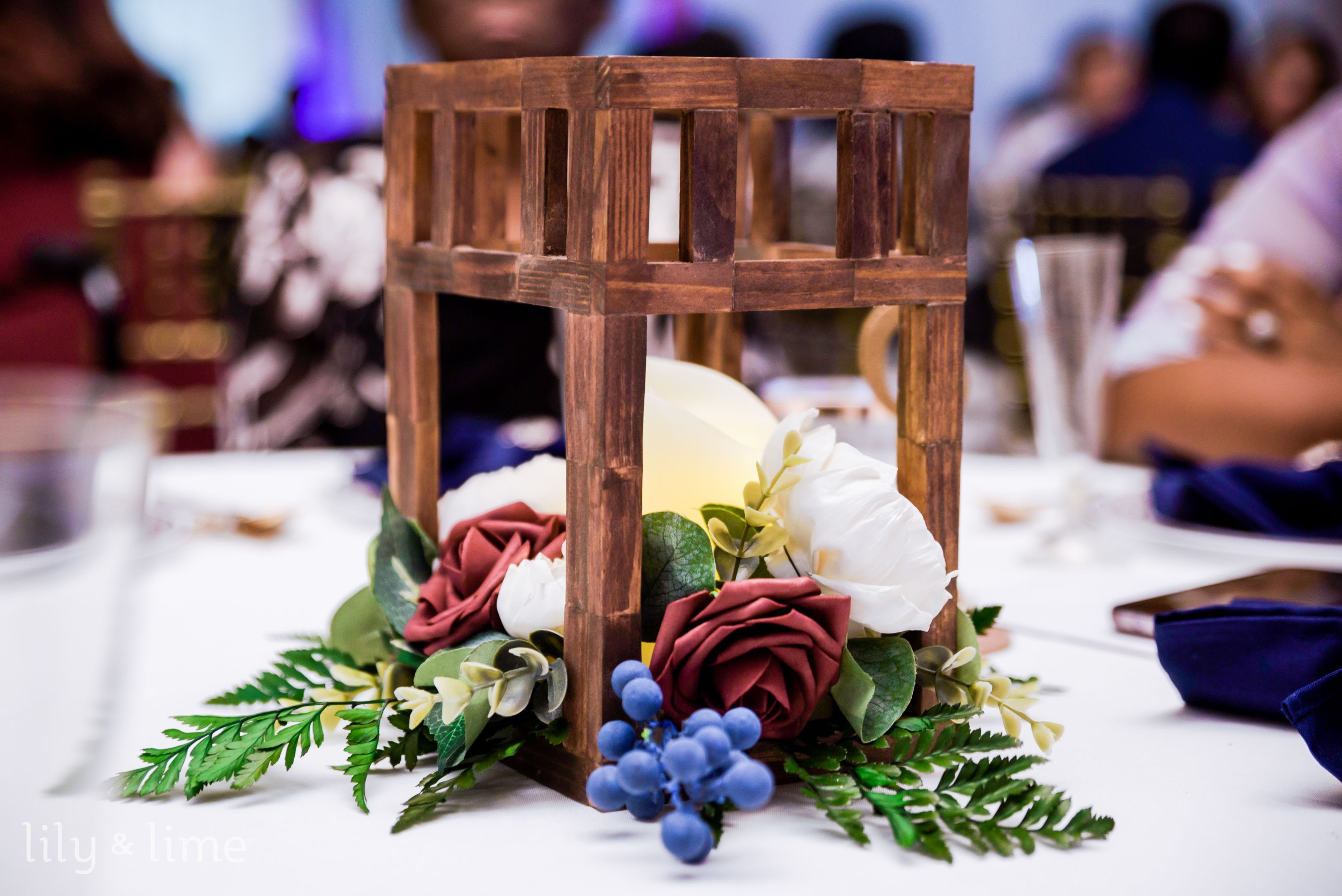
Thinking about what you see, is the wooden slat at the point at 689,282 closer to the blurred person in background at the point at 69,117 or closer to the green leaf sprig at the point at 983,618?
the green leaf sprig at the point at 983,618

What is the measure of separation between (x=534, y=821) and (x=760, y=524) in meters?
0.14

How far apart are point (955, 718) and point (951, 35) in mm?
4235

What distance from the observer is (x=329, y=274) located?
2092mm

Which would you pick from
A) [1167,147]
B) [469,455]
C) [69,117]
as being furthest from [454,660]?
[69,117]

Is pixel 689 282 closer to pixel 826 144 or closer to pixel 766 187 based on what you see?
pixel 766 187

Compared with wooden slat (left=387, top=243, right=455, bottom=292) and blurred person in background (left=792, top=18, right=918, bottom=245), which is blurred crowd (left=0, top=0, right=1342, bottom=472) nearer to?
blurred person in background (left=792, top=18, right=918, bottom=245)

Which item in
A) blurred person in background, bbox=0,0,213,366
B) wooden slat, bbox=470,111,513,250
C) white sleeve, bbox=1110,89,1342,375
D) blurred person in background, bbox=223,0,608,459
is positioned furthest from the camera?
blurred person in background, bbox=0,0,213,366

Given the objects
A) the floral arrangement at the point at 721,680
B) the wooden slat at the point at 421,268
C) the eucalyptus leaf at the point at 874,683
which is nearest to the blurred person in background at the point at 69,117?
the wooden slat at the point at 421,268

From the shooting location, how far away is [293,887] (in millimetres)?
400

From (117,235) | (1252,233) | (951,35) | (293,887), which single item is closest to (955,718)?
(293,887)

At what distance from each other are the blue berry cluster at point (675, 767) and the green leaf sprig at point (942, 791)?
41 millimetres

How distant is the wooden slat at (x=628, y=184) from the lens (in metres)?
0.44

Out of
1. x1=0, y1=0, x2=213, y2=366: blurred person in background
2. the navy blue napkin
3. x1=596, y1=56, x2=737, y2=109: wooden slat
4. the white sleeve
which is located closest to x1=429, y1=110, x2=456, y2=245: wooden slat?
x1=596, y1=56, x2=737, y2=109: wooden slat

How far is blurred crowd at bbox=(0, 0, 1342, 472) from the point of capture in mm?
1805
